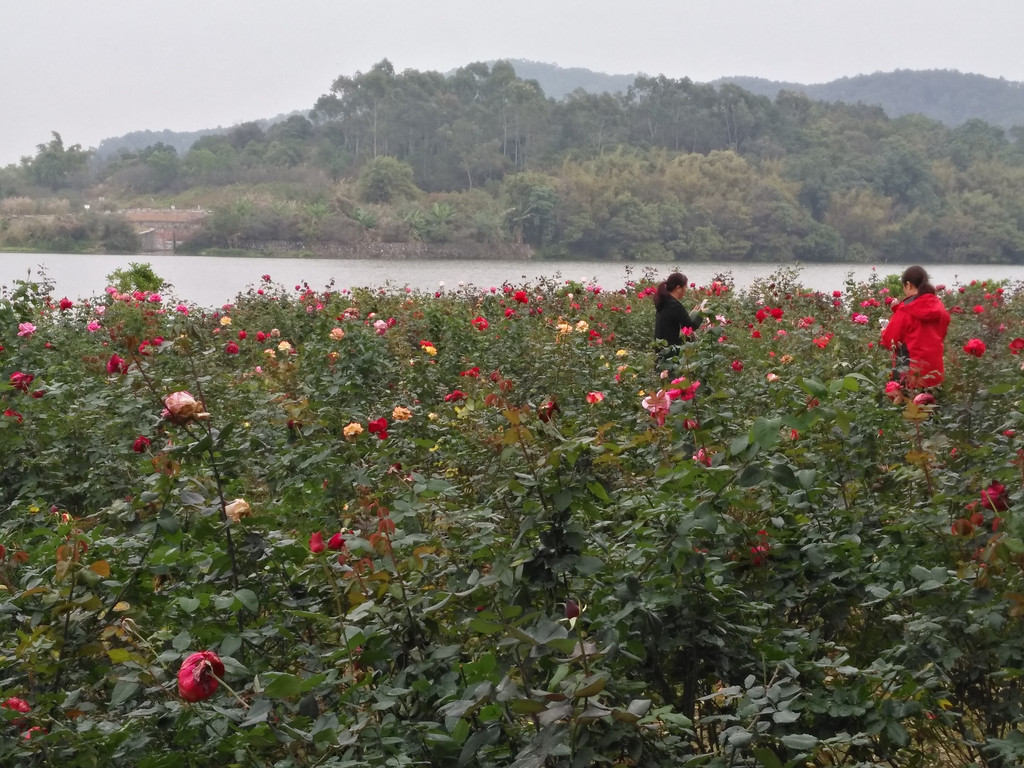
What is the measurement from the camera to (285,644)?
74.2 inches

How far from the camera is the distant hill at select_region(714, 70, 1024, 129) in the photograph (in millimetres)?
98938

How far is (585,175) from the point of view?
45.0m

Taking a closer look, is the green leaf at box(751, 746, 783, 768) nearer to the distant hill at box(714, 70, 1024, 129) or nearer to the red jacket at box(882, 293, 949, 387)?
the red jacket at box(882, 293, 949, 387)

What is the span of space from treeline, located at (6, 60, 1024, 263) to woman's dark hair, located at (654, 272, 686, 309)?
27.9 meters

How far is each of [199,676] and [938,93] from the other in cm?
12073

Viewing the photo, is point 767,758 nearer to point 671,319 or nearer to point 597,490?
point 597,490

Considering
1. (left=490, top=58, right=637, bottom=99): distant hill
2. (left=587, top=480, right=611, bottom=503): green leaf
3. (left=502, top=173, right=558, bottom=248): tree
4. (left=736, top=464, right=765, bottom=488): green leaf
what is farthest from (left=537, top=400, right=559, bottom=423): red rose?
(left=490, top=58, right=637, bottom=99): distant hill

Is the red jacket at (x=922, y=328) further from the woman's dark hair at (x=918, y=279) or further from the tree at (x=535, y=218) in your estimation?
the tree at (x=535, y=218)

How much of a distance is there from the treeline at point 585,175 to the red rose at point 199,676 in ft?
101

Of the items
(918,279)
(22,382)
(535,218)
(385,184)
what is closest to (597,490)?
(22,382)

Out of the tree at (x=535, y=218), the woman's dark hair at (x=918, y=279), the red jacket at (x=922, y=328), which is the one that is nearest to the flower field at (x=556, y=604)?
the red jacket at (x=922, y=328)

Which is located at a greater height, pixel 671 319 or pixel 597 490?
pixel 671 319

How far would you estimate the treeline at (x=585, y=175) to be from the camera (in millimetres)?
38906

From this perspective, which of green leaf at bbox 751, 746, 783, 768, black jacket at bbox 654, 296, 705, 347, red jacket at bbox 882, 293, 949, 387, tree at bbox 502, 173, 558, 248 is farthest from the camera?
tree at bbox 502, 173, 558, 248
